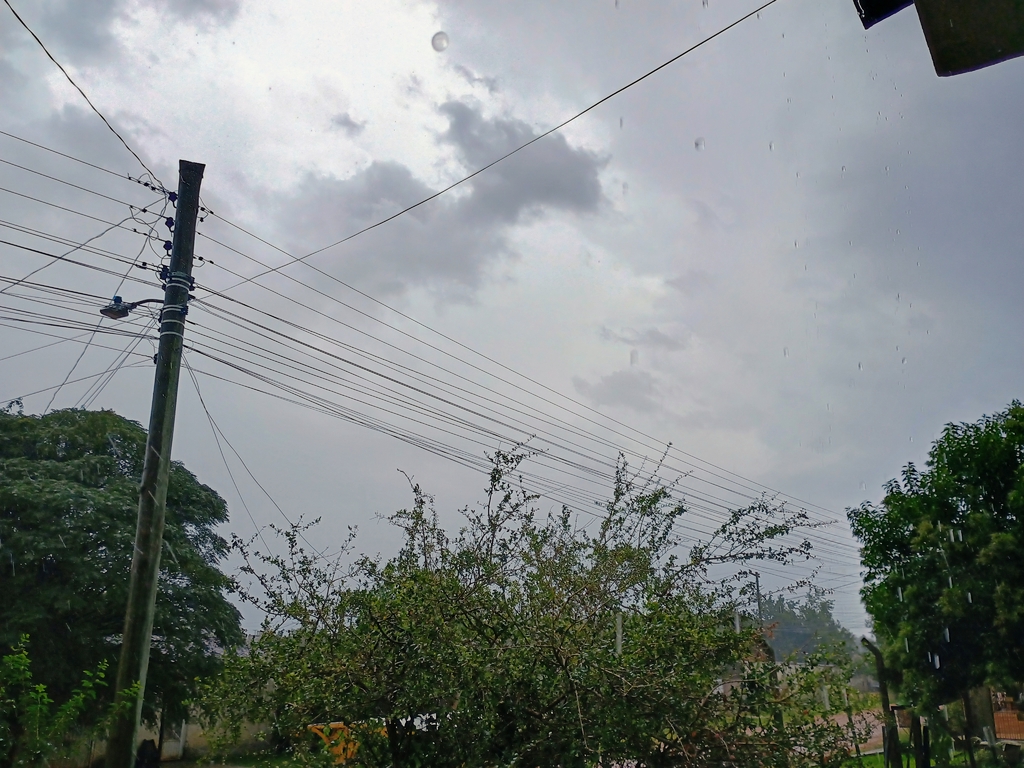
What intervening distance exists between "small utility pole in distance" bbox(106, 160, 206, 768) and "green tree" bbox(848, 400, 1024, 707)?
14463 millimetres

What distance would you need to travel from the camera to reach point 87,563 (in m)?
13.8

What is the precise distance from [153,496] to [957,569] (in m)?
14.9

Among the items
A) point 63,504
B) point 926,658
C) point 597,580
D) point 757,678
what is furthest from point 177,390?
point 926,658

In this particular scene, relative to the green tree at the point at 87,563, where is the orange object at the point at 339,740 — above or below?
below

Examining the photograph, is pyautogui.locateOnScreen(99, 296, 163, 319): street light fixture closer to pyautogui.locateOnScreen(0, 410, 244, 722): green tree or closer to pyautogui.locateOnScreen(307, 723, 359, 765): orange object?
pyautogui.locateOnScreen(307, 723, 359, 765): orange object

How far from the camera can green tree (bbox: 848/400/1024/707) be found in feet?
49.2

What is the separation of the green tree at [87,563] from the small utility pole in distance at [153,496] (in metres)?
7.66

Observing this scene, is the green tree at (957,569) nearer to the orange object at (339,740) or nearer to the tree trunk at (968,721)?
the tree trunk at (968,721)

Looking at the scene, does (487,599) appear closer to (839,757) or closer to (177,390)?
(839,757)

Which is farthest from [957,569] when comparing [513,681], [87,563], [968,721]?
[87,563]

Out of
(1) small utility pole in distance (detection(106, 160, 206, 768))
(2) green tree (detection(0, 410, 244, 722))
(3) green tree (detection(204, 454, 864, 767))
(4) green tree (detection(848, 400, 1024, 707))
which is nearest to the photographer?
(3) green tree (detection(204, 454, 864, 767))

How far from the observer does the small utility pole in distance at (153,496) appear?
20.7 ft

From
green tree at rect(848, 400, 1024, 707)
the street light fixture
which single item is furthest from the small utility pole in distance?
green tree at rect(848, 400, 1024, 707)

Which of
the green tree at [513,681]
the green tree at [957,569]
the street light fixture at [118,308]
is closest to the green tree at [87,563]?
the street light fixture at [118,308]
